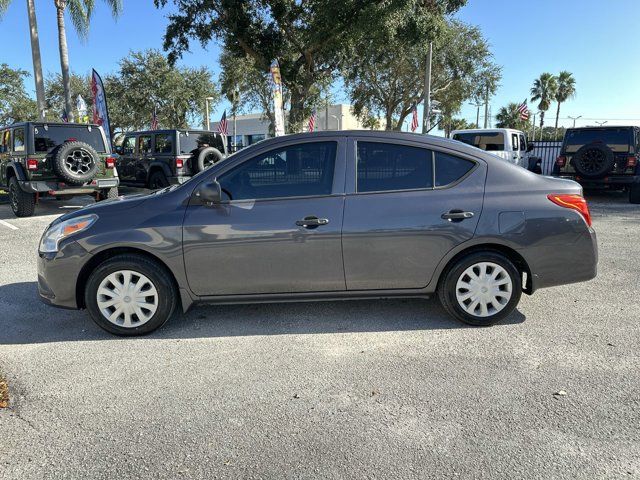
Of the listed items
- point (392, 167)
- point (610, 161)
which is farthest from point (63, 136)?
point (610, 161)

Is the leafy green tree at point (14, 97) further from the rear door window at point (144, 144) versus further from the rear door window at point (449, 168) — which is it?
the rear door window at point (449, 168)

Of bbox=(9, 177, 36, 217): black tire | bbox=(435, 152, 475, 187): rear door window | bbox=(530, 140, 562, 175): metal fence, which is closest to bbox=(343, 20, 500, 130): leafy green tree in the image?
bbox=(530, 140, 562, 175): metal fence

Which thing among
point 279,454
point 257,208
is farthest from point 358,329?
point 279,454

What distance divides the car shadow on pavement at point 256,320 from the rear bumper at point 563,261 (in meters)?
0.49

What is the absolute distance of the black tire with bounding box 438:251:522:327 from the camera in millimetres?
3992

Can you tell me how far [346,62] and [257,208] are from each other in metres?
18.4

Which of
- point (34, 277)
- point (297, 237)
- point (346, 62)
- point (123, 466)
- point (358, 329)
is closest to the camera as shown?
point (123, 466)

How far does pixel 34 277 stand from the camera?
5.88 meters

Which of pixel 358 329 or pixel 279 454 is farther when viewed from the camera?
pixel 358 329

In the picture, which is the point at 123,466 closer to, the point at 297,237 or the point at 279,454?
the point at 279,454

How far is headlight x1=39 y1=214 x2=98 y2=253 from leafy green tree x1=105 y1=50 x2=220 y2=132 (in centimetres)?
3318

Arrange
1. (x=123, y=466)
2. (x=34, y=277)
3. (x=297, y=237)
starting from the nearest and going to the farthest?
(x=123, y=466) → (x=297, y=237) → (x=34, y=277)

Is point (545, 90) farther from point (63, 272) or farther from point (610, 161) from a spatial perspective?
point (63, 272)

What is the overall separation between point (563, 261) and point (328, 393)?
7.68 feet
